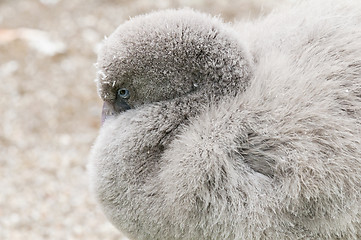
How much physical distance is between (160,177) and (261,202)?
27cm

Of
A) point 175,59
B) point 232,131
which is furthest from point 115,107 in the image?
point 232,131

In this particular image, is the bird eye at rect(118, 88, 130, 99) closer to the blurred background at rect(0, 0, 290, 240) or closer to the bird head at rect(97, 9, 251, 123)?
the bird head at rect(97, 9, 251, 123)

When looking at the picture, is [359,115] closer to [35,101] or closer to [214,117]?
[214,117]

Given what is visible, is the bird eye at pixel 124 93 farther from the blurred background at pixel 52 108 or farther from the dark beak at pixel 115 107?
the blurred background at pixel 52 108

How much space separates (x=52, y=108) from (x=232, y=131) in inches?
78.2

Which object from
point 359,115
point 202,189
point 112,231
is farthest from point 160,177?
point 112,231

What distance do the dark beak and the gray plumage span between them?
0.03 metres

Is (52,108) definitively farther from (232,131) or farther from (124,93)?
(232,131)

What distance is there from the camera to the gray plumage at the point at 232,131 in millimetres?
1444

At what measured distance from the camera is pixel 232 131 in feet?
4.86

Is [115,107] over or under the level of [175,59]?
under

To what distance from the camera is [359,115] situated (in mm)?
1440

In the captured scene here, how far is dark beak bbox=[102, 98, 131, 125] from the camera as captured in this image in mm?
1616

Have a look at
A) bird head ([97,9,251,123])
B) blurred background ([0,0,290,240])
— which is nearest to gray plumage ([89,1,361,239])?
bird head ([97,9,251,123])
